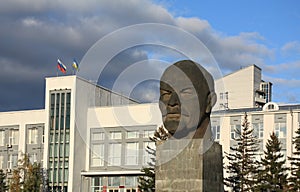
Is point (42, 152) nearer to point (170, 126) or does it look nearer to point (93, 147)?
point (93, 147)

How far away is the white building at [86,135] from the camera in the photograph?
2165 inches

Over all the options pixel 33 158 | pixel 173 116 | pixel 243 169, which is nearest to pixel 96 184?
pixel 33 158

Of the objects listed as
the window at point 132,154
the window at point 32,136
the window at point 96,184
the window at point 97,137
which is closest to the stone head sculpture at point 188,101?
the window at point 132,154

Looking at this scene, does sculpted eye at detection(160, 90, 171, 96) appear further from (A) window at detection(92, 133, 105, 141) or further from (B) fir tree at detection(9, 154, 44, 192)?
(A) window at detection(92, 133, 105, 141)

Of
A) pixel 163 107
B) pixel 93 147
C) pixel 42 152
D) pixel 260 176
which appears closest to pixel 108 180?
pixel 93 147

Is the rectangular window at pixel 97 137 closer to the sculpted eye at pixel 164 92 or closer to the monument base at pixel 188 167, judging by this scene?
the monument base at pixel 188 167

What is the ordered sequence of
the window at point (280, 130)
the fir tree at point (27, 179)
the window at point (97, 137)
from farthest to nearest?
the window at point (97, 137) → the fir tree at point (27, 179) → the window at point (280, 130)

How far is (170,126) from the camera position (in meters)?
19.5

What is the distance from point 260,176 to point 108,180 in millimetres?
19552

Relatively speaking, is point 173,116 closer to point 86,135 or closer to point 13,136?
point 86,135

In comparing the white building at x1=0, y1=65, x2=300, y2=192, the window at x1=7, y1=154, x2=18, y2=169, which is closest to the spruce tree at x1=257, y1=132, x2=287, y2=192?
the white building at x1=0, y1=65, x2=300, y2=192

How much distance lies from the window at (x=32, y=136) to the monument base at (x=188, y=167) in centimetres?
4478

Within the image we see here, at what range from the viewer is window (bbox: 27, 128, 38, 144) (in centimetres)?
6319

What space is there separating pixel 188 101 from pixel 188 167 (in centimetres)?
201
